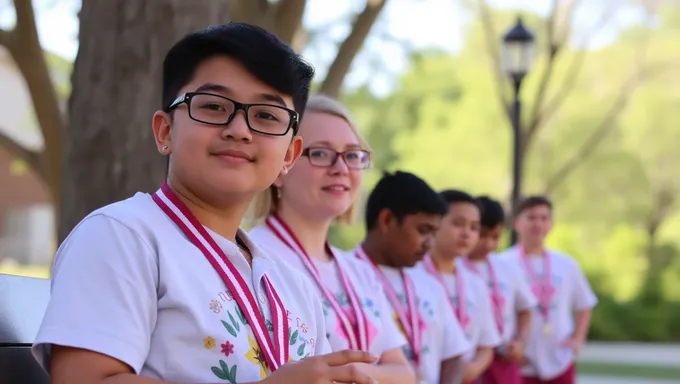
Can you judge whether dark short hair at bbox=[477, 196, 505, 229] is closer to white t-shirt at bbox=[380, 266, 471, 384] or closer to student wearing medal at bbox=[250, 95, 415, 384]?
white t-shirt at bbox=[380, 266, 471, 384]

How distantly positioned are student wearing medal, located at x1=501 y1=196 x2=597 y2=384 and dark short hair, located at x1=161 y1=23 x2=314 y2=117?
263 inches

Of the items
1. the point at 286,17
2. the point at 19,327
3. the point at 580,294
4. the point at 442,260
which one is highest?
the point at 286,17

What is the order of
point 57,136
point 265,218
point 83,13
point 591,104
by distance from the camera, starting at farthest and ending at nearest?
point 591,104
point 57,136
point 83,13
point 265,218

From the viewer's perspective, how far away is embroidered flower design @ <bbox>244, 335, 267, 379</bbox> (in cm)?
231

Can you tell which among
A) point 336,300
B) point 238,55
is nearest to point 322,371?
point 238,55

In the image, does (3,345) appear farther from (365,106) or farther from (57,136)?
(365,106)

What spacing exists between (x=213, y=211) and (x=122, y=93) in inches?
117

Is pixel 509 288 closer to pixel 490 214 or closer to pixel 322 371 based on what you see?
pixel 490 214

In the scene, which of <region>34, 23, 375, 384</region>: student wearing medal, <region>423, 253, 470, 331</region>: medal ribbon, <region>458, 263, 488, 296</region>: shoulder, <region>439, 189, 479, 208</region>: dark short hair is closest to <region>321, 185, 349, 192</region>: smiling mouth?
<region>34, 23, 375, 384</region>: student wearing medal

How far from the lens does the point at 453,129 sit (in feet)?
121

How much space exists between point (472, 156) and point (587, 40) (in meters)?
13.0

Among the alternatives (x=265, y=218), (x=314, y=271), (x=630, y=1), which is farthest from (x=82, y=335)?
(x=630, y=1)

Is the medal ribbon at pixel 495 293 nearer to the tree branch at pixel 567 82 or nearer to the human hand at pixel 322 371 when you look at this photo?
the human hand at pixel 322 371

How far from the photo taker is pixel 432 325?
5.39 metres
